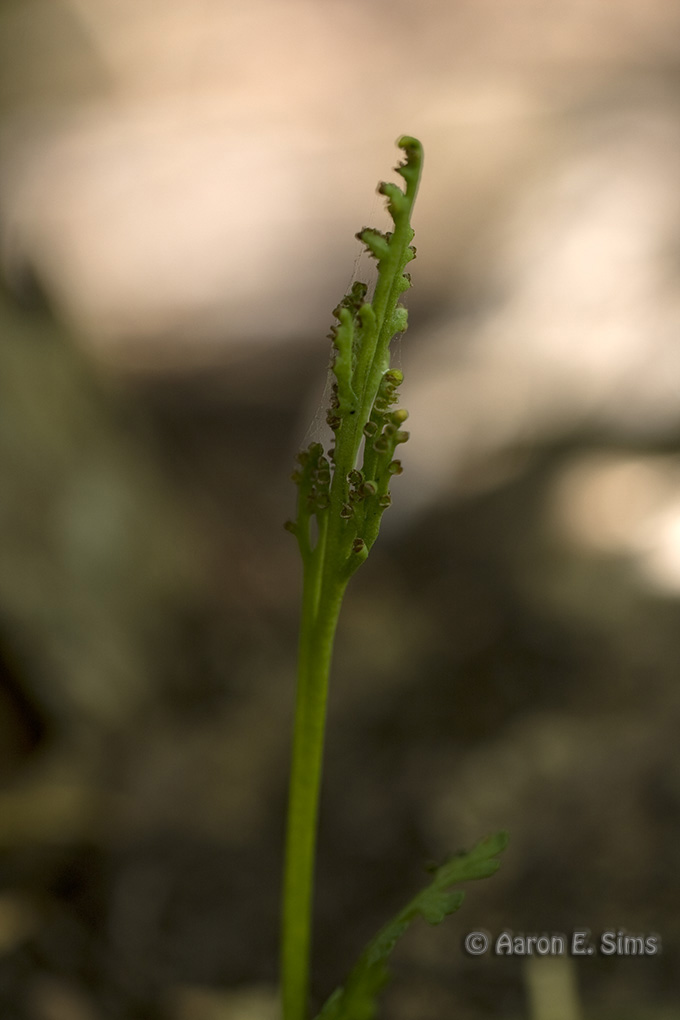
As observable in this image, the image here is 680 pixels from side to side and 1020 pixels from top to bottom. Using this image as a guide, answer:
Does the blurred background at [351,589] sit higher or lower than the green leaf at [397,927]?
higher

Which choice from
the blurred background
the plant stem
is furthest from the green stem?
the blurred background

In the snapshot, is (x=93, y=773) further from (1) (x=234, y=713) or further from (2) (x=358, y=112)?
(2) (x=358, y=112)

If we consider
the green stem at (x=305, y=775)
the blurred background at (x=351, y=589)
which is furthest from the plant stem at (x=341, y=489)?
the blurred background at (x=351, y=589)

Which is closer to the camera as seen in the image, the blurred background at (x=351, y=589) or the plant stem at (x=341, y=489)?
the plant stem at (x=341, y=489)

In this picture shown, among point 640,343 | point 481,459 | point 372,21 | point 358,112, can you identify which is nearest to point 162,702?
point 481,459

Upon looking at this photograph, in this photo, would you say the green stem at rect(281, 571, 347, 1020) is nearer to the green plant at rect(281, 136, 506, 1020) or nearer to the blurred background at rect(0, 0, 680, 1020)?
the green plant at rect(281, 136, 506, 1020)

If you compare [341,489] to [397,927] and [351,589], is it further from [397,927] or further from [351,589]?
[351,589]

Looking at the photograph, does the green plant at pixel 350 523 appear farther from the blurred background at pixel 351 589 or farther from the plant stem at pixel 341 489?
the blurred background at pixel 351 589
